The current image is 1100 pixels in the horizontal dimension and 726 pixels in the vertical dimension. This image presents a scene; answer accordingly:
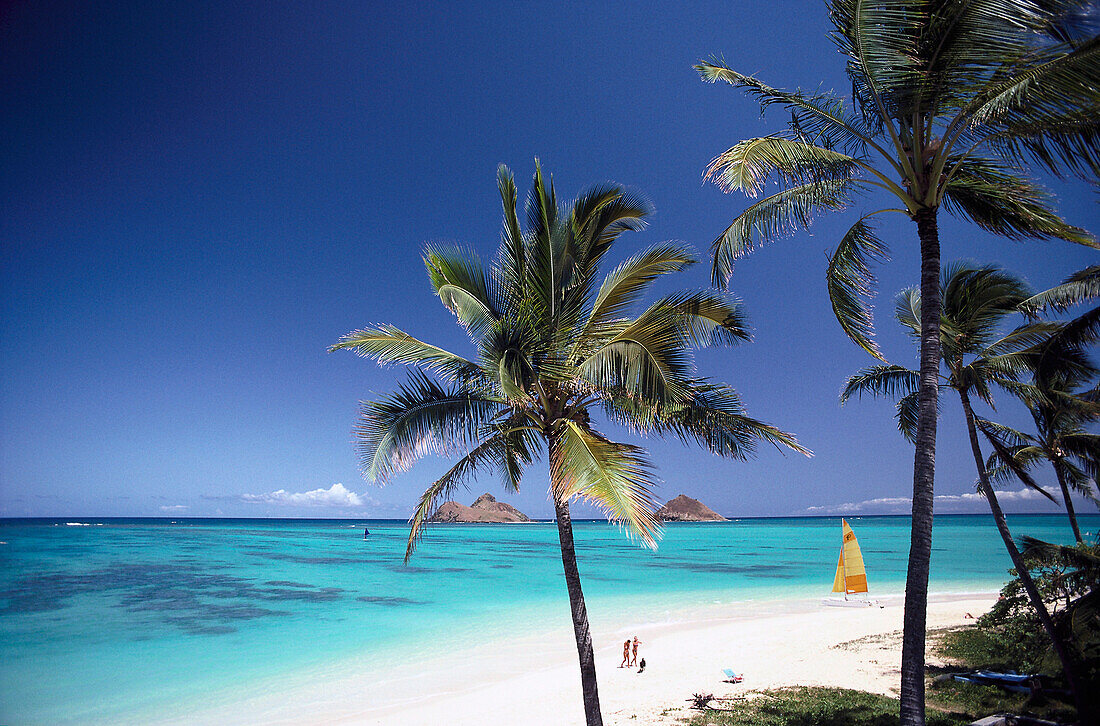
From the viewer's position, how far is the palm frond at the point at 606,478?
488cm

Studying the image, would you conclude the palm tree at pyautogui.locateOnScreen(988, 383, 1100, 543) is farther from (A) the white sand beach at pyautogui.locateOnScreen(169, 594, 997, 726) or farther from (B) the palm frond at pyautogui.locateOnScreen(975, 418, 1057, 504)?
(A) the white sand beach at pyautogui.locateOnScreen(169, 594, 997, 726)

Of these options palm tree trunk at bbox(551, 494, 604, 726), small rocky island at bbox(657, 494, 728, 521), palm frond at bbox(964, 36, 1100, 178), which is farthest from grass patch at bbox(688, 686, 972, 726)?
small rocky island at bbox(657, 494, 728, 521)

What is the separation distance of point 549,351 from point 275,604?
2425 cm

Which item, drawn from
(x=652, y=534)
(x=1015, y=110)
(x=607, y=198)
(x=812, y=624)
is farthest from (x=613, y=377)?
(x=812, y=624)

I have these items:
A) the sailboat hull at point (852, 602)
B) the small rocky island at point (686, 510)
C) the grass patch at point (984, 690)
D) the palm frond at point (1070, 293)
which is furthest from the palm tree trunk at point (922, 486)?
the small rocky island at point (686, 510)

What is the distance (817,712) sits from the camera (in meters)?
8.89

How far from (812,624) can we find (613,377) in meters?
18.0

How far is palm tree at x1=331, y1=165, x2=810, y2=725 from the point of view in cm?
598

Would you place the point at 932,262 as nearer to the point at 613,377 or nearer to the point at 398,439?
the point at 613,377

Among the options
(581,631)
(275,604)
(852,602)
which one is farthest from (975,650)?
(275,604)

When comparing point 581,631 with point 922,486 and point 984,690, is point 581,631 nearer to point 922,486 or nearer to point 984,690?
point 922,486

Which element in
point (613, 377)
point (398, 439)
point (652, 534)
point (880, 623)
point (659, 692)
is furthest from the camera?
point (880, 623)

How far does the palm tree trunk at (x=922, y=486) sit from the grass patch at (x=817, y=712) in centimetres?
388

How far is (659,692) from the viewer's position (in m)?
11.7
